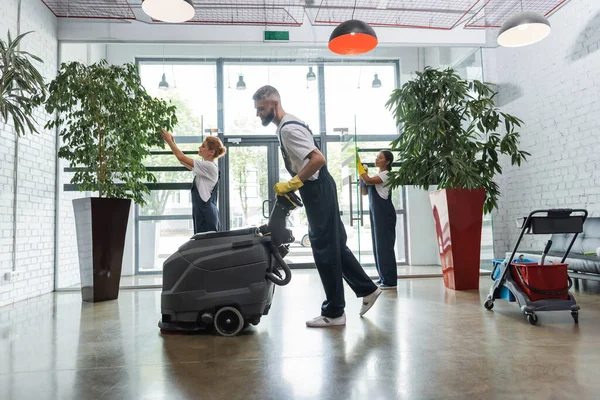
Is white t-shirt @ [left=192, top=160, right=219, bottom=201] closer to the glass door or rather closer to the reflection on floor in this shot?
the reflection on floor

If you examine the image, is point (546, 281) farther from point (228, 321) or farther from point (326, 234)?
point (228, 321)

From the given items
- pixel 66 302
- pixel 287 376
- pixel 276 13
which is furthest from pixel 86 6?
pixel 287 376

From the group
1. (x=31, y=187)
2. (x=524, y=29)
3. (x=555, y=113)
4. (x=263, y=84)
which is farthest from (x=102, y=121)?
(x=555, y=113)

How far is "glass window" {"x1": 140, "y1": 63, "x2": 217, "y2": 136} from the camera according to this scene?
5.36 meters

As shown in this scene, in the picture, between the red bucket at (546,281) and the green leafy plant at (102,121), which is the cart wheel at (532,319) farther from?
the green leafy plant at (102,121)

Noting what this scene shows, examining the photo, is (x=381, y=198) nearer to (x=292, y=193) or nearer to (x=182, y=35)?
(x=292, y=193)

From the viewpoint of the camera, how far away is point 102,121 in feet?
12.2

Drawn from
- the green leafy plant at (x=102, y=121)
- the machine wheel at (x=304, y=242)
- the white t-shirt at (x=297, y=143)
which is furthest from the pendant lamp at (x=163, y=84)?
the white t-shirt at (x=297, y=143)

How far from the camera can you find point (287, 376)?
1655mm

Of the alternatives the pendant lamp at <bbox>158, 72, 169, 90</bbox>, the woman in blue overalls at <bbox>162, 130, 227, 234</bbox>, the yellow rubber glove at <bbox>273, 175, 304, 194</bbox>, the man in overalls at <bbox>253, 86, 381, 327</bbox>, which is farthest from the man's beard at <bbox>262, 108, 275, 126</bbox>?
the pendant lamp at <bbox>158, 72, 169, 90</bbox>

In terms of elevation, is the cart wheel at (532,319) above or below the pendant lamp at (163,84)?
below

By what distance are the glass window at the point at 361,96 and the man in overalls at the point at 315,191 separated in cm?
312

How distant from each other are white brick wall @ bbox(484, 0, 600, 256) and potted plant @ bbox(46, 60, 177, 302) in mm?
4217

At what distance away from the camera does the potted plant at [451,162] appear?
3.77 m
